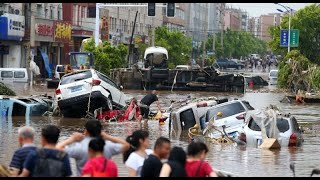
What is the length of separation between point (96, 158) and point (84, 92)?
22.9 meters

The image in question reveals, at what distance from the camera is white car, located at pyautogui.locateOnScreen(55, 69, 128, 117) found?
33.4 meters

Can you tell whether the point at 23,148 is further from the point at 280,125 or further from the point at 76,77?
the point at 76,77

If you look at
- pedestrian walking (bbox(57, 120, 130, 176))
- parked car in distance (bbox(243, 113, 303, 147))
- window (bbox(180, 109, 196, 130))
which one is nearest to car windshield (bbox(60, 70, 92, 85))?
window (bbox(180, 109, 196, 130))

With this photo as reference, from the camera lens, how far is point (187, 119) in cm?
2961

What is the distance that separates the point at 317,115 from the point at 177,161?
106ft

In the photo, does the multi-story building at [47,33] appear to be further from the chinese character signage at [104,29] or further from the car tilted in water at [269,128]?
the car tilted in water at [269,128]

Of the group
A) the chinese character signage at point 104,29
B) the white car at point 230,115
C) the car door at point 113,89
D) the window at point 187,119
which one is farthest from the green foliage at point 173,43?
the white car at point 230,115

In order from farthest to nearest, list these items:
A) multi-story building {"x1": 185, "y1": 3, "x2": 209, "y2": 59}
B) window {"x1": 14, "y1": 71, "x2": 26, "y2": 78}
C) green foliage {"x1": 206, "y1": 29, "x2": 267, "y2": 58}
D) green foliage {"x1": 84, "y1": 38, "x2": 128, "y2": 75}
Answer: green foliage {"x1": 206, "y1": 29, "x2": 267, "y2": 58} → multi-story building {"x1": 185, "y1": 3, "x2": 209, "y2": 59} → green foliage {"x1": 84, "y1": 38, "x2": 128, "y2": 75} → window {"x1": 14, "y1": 71, "x2": 26, "y2": 78}

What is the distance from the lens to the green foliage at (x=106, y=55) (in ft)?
208

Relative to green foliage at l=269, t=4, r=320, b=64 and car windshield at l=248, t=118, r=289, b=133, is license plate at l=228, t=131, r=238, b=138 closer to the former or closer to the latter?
car windshield at l=248, t=118, r=289, b=133

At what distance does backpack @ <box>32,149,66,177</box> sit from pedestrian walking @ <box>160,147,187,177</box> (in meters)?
1.20

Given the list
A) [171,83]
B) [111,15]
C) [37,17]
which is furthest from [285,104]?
[111,15]

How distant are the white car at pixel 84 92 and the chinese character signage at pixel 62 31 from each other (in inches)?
1640

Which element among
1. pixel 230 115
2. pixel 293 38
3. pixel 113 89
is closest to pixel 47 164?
pixel 230 115
